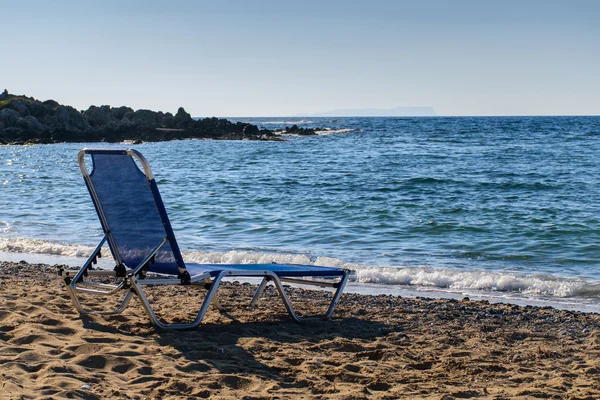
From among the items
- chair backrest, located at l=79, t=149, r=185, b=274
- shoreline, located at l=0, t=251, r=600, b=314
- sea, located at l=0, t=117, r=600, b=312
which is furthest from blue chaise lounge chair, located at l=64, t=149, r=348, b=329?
sea, located at l=0, t=117, r=600, b=312

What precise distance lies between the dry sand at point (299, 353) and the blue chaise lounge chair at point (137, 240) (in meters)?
0.30

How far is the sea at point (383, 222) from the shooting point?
830 cm

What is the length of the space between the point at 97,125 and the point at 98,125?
0.47 feet

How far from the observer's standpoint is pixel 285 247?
34.6ft

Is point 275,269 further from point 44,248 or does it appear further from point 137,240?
point 44,248

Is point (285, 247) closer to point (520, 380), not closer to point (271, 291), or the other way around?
point (271, 291)

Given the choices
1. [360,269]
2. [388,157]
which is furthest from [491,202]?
[388,157]

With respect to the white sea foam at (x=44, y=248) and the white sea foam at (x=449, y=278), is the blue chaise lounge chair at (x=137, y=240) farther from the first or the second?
the white sea foam at (x=44, y=248)

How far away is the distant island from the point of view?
47.0m

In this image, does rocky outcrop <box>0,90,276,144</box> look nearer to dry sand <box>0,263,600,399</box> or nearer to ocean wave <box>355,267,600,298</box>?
ocean wave <box>355,267,600,298</box>

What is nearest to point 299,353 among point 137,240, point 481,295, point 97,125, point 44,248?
point 137,240

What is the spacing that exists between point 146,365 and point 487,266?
20.1 feet

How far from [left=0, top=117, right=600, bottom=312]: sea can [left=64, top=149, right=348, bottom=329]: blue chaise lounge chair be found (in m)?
2.98

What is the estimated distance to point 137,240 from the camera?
5121 mm
